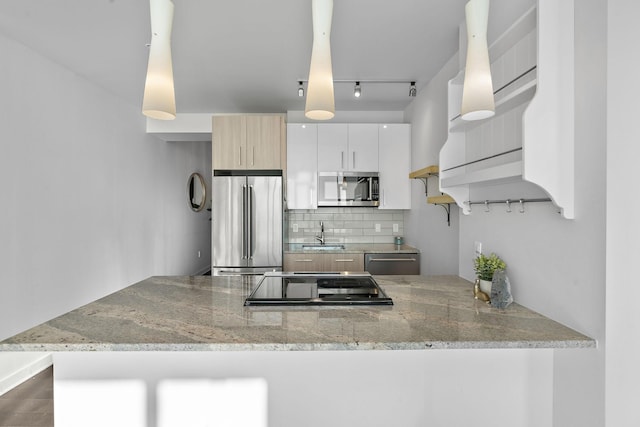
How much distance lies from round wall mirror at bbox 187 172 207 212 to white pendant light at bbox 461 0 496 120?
583 centimetres

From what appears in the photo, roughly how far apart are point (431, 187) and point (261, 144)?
6.12 feet

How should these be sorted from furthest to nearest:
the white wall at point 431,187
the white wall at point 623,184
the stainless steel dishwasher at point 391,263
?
the stainless steel dishwasher at point 391,263
the white wall at point 431,187
the white wall at point 623,184

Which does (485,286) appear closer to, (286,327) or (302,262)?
(286,327)

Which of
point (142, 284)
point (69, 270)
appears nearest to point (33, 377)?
point (69, 270)

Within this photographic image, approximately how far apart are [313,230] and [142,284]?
109 inches

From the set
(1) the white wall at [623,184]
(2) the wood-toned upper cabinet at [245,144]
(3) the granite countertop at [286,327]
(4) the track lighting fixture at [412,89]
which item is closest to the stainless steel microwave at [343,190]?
(2) the wood-toned upper cabinet at [245,144]

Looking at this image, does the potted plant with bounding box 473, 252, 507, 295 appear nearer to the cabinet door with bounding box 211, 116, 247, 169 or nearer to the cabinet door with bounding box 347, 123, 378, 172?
the cabinet door with bounding box 347, 123, 378, 172

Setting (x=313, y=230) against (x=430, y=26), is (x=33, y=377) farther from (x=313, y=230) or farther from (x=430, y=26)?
(x=430, y=26)

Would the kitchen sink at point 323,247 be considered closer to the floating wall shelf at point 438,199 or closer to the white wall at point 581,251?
the floating wall shelf at point 438,199

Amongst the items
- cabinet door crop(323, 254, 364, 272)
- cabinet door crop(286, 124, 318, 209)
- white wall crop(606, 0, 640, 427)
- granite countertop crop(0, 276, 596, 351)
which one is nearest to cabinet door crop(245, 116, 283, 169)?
cabinet door crop(286, 124, 318, 209)

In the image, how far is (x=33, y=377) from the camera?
10.0ft

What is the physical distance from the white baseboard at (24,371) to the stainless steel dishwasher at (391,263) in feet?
10.1

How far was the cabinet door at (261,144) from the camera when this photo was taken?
404 centimetres

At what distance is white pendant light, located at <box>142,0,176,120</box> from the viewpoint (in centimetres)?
126
